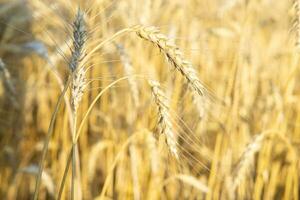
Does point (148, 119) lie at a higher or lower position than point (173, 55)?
lower

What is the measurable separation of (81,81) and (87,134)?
1.81m

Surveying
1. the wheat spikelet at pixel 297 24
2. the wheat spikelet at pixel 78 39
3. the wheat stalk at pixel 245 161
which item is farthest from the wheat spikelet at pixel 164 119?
the wheat stalk at pixel 245 161

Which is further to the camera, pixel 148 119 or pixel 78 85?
pixel 148 119

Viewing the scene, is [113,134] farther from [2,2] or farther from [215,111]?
[2,2]

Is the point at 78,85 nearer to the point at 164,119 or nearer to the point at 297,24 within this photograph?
the point at 164,119

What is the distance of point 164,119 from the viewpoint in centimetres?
117

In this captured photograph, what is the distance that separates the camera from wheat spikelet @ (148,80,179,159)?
114 cm

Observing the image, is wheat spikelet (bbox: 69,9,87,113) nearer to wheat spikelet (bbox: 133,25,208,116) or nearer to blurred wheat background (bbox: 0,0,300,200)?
wheat spikelet (bbox: 133,25,208,116)

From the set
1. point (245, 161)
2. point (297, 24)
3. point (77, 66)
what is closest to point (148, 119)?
point (245, 161)

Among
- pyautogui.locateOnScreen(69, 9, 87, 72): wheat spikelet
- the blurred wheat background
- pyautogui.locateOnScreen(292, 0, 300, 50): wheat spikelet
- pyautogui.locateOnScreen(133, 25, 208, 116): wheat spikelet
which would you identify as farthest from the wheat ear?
pyautogui.locateOnScreen(292, 0, 300, 50): wheat spikelet

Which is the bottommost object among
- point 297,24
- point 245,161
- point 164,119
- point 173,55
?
point 245,161

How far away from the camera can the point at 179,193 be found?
244 cm

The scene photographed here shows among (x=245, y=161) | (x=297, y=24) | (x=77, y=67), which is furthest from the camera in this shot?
(x=245, y=161)

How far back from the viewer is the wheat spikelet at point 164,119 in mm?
1141
